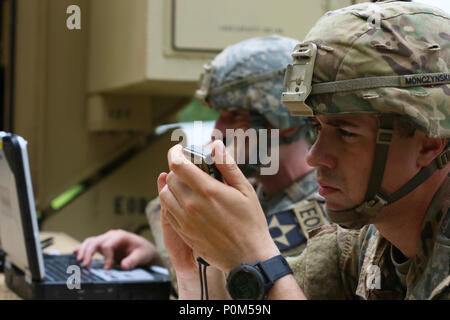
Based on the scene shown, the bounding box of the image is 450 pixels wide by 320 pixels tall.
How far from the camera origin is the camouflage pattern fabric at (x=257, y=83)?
6.84 ft

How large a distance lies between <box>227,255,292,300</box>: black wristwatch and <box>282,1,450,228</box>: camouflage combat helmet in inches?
5.9

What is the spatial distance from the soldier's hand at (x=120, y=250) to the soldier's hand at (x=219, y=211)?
113 cm

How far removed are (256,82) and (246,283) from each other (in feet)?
3.58

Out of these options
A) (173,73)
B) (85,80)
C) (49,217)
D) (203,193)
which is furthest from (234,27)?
(203,193)

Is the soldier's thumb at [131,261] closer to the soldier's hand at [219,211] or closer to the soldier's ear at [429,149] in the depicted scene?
the soldier's hand at [219,211]

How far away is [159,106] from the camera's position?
11.6 ft

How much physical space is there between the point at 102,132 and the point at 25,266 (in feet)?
5.63

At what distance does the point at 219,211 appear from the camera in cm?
106

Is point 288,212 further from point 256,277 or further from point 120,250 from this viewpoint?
point 256,277

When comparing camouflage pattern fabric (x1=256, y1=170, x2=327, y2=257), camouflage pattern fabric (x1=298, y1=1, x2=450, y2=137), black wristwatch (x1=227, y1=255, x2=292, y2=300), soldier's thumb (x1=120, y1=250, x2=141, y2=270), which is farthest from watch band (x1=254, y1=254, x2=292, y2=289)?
soldier's thumb (x1=120, y1=250, x2=141, y2=270)

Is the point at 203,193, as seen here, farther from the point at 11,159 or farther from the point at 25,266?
the point at 25,266

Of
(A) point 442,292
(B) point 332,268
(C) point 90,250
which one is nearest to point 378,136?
(A) point 442,292

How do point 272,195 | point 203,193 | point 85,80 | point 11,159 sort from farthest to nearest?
point 85,80, point 272,195, point 11,159, point 203,193

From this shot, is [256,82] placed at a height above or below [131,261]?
above
